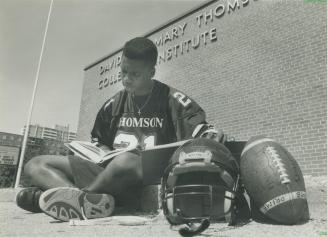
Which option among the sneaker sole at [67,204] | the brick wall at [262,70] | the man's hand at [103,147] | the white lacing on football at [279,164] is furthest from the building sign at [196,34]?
the sneaker sole at [67,204]

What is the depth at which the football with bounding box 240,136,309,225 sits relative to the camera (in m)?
1.39

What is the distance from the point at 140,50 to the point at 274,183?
3.92ft

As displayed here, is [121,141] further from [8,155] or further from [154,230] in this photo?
[8,155]

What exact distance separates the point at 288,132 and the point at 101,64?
5.95 m

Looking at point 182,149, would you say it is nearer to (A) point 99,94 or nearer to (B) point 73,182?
(B) point 73,182

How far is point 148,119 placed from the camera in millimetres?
2186

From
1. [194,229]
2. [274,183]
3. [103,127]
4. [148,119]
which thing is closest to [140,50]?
[148,119]

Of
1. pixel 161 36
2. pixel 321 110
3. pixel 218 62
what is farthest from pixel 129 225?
pixel 161 36

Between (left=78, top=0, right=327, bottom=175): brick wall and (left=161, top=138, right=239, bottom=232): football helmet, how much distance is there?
115 inches

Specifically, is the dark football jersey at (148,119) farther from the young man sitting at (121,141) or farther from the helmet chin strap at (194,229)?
the helmet chin strap at (194,229)

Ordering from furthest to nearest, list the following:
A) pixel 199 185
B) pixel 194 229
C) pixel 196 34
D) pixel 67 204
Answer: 1. pixel 196 34
2. pixel 67 204
3. pixel 199 185
4. pixel 194 229

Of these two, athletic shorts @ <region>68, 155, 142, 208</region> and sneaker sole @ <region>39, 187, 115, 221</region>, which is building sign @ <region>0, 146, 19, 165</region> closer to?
athletic shorts @ <region>68, 155, 142, 208</region>

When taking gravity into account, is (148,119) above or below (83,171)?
above

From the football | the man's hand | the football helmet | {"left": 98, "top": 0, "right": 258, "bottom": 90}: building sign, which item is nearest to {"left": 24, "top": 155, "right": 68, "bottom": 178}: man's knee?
the man's hand
